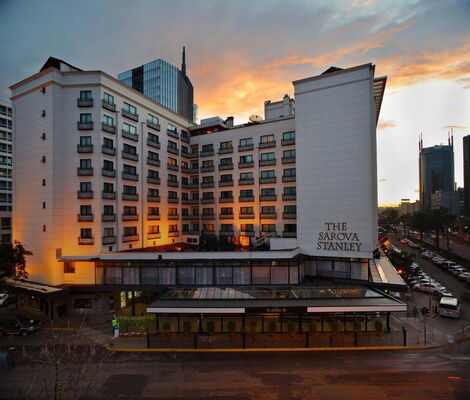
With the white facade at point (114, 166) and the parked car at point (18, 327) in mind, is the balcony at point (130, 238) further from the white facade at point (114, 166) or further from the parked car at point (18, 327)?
the parked car at point (18, 327)

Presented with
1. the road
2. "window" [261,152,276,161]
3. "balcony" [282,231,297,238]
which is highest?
"window" [261,152,276,161]

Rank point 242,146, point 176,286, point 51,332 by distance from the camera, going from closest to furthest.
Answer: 1. point 51,332
2. point 176,286
3. point 242,146

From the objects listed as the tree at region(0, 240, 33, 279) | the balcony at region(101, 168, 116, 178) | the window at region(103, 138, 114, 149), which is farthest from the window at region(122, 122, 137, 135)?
the tree at region(0, 240, 33, 279)

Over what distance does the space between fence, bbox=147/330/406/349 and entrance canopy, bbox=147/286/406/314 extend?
2.45 m

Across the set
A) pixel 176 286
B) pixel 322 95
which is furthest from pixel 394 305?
pixel 322 95

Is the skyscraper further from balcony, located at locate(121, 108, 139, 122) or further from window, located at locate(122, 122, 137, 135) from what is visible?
window, located at locate(122, 122, 137, 135)

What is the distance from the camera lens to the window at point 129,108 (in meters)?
43.1

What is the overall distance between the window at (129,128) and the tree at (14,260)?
23.0 m

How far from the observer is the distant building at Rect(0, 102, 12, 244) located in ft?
222

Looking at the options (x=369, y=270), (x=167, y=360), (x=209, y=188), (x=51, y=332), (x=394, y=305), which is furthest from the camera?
(x=209, y=188)

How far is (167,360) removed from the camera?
22.4 m

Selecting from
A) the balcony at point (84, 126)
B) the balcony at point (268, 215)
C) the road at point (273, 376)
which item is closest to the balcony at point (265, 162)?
the balcony at point (268, 215)

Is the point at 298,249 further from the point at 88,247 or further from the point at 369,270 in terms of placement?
the point at 88,247

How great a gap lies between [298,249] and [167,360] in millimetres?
23931
